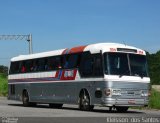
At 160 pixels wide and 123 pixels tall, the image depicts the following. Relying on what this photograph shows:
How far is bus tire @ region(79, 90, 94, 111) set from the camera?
24.8 metres

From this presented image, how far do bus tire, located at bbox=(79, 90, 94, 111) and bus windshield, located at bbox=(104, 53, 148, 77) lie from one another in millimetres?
2045

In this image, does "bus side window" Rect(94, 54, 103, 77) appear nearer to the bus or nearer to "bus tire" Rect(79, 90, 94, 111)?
the bus

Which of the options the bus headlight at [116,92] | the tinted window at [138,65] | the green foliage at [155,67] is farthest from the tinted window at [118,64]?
the green foliage at [155,67]

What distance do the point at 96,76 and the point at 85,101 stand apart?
1.52 m

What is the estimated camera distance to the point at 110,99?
76.8 feet

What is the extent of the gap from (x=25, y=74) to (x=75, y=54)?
20.4 feet

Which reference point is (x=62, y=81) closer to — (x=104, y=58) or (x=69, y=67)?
(x=69, y=67)

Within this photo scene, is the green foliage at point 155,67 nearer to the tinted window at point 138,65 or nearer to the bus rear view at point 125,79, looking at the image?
the tinted window at point 138,65

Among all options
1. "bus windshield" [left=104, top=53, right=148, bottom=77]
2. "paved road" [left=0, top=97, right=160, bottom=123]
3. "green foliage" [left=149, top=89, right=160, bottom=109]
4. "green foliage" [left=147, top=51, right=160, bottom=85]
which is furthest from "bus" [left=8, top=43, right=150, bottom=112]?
"green foliage" [left=147, top=51, right=160, bottom=85]

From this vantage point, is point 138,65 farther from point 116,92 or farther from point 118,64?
point 116,92

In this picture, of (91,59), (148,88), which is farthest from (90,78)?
(148,88)

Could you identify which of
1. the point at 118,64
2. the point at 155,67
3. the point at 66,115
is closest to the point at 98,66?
the point at 118,64

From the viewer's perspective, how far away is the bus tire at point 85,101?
81.3ft

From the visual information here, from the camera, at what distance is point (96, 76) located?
24.1 meters
